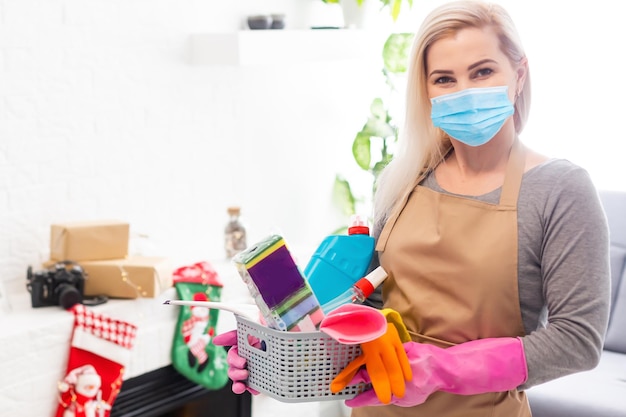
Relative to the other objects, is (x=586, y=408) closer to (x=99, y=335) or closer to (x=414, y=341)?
(x=414, y=341)

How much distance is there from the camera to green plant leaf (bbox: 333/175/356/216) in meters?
3.55

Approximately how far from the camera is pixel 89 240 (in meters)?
2.34

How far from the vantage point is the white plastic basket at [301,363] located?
1.23 metres

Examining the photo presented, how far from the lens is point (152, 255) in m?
2.60

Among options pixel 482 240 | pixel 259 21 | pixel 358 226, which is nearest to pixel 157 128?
pixel 259 21

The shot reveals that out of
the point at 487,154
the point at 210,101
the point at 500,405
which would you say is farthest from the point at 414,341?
the point at 210,101

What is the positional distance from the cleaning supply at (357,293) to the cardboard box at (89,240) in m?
1.15

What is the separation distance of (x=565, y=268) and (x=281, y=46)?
6.31 feet

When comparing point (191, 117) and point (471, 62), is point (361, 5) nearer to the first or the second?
point (191, 117)

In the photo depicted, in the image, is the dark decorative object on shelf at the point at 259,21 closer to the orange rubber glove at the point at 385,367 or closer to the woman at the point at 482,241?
the woman at the point at 482,241

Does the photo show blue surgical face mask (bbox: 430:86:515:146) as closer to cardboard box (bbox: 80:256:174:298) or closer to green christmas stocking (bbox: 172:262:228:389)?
cardboard box (bbox: 80:256:174:298)

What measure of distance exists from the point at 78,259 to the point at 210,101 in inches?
33.9

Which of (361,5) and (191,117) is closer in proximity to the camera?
(191,117)

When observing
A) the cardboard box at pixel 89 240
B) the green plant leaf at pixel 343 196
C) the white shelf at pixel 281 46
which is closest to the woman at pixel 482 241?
the cardboard box at pixel 89 240
